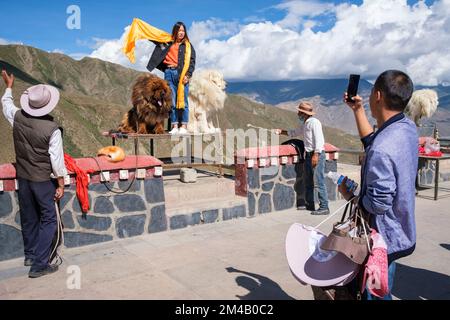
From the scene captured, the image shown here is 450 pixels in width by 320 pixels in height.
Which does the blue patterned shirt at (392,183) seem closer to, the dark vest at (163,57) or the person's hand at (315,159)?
the person's hand at (315,159)

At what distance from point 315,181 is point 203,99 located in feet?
7.95

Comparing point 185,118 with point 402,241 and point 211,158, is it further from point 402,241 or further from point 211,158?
point 402,241

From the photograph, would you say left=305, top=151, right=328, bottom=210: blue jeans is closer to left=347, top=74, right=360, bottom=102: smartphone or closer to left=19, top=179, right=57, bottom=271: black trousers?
left=347, top=74, right=360, bottom=102: smartphone

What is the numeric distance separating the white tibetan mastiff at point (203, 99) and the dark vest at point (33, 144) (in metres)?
3.51

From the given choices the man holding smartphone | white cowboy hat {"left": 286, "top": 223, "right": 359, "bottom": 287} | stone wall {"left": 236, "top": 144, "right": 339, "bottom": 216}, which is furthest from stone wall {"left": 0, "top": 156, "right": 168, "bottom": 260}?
the man holding smartphone

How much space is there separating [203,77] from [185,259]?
3878mm

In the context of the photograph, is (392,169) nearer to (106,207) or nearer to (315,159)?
(106,207)

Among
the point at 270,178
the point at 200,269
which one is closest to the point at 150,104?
the point at 270,178

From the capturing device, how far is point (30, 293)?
13.2ft

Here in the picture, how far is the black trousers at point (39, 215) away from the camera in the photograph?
445cm

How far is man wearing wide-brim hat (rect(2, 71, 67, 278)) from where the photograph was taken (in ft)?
14.1

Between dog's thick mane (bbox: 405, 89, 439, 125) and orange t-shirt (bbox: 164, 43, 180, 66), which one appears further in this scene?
dog's thick mane (bbox: 405, 89, 439, 125)

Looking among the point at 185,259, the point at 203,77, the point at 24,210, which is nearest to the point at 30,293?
the point at 24,210

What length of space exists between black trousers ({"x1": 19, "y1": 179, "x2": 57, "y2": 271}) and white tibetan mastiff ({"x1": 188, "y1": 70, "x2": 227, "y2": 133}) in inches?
137
